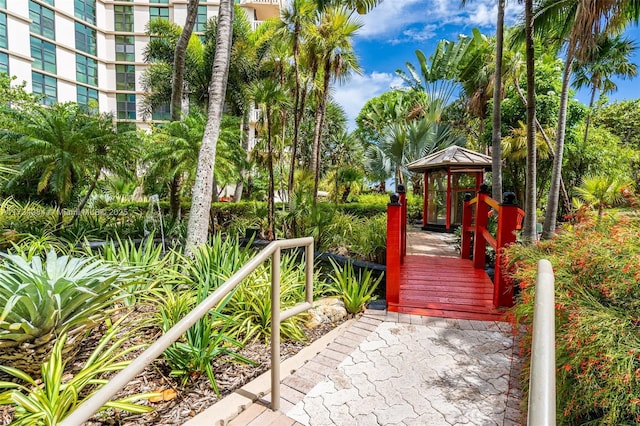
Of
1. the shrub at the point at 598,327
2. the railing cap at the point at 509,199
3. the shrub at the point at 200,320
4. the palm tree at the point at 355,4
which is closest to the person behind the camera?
the shrub at the point at 598,327

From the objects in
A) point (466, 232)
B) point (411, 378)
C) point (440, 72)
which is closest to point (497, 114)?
point (466, 232)

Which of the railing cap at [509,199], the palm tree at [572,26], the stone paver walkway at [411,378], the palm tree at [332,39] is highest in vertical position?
the palm tree at [332,39]

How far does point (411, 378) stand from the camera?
2.52 meters

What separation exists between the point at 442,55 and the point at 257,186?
492 inches

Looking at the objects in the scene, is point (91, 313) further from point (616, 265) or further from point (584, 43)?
point (584, 43)

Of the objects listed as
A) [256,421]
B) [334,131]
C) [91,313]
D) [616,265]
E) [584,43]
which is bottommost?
[256,421]

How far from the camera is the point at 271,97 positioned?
7641 millimetres

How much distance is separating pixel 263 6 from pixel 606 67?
19.7m

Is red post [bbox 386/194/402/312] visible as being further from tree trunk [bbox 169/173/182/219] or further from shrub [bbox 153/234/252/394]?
tree trunk [bbox 169/173/182/219]

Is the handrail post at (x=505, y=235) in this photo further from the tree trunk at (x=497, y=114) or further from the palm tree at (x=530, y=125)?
the tree trunk at (x=497, y=114)

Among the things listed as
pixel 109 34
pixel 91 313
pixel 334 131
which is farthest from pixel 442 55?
pixel 109 34

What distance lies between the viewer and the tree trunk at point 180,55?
6836mm

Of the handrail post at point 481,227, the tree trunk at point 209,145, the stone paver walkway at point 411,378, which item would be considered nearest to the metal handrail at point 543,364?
the stone paver walkway at point 411,378

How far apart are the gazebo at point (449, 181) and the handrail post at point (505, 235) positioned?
209 inches
